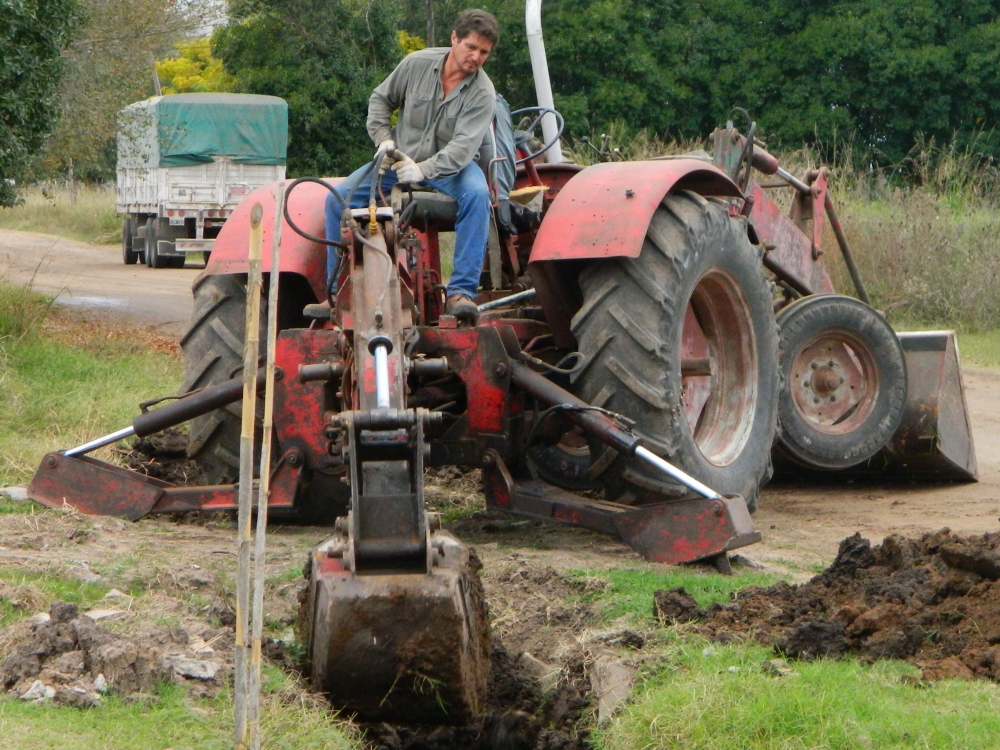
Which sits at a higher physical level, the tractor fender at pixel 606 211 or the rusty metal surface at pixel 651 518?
Result: the tractor fender at pixel 606 211

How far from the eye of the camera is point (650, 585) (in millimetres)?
4723

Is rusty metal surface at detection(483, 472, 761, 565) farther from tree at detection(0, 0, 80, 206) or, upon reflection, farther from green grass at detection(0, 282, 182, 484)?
tree at detection(0, 0, 80, 206)

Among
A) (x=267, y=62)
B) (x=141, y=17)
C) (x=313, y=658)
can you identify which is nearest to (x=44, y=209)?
(x=267, y=62)

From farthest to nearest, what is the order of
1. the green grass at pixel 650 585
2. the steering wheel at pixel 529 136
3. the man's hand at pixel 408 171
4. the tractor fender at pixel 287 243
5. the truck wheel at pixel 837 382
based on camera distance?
1. the truck wheel at pixel 837 382
2. the steering wheel at pixel 529 136
3. the tractor fender at pixel 287 243
4. the man's hand at pixel 408 171
5. the green grass at pixel 650 585

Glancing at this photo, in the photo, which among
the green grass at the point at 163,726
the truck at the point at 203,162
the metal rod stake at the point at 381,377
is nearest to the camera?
the green grass at the point at 163,726

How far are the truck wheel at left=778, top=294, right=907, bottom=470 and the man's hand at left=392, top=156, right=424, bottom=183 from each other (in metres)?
2.65

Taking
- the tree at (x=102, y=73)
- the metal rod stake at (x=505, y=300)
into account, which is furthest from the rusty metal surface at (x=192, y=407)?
the tree at (x=102, y=73)

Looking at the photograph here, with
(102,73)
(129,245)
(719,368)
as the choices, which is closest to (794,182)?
(719,368)

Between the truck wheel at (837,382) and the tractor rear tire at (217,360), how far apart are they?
111 inches

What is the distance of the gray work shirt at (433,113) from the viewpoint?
5277 mm

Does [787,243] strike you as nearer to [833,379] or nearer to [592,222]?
[833,379]

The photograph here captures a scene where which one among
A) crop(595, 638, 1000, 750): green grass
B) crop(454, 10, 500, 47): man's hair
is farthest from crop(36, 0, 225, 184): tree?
crop(595, 638, 1000, 750): green grass

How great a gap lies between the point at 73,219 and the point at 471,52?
28.6 m

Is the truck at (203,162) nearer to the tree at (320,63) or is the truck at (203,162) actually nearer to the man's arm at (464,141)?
the tree at (320,63)
